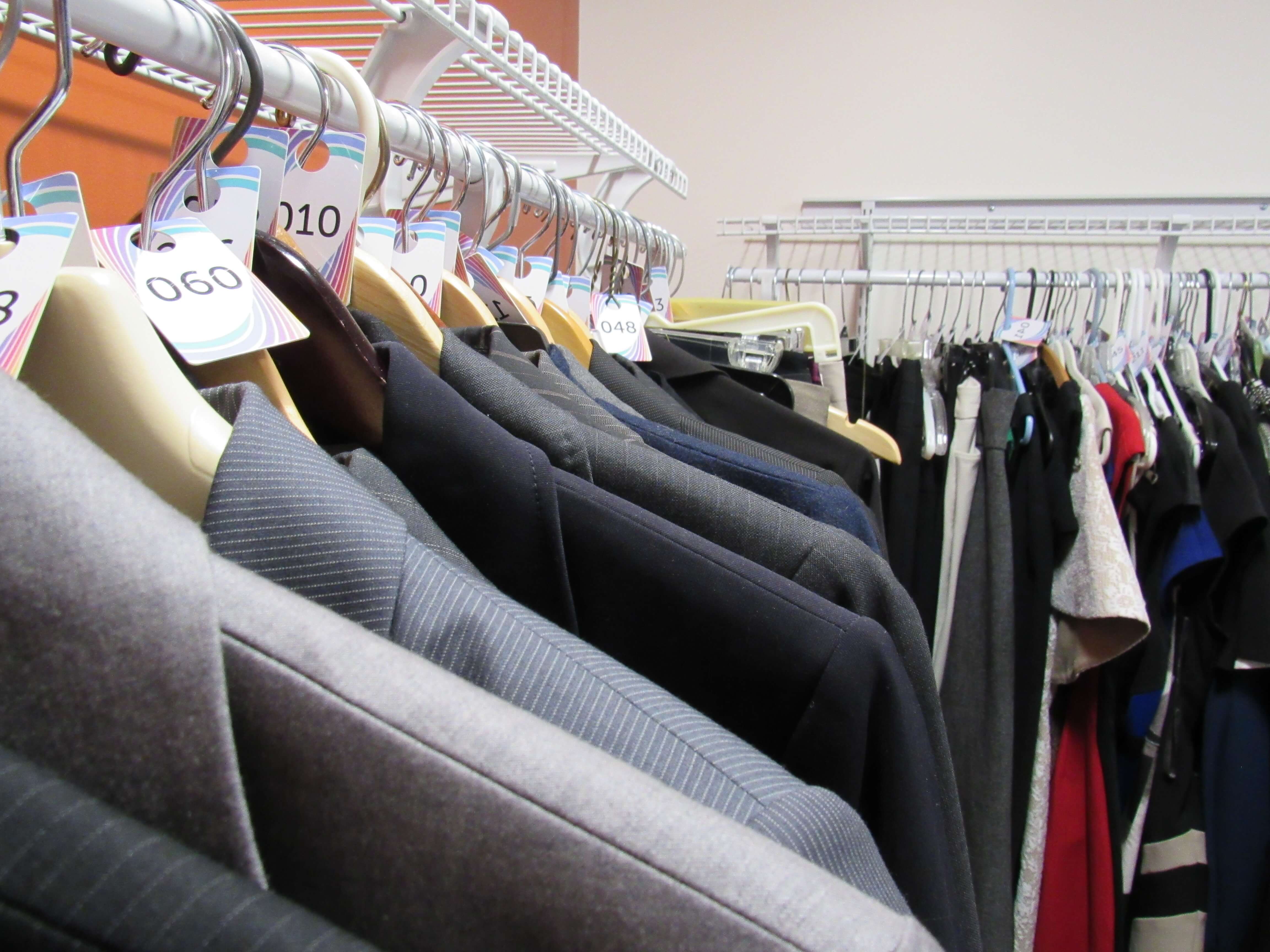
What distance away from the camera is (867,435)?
2.53ft

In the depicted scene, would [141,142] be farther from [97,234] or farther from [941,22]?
[941,22]

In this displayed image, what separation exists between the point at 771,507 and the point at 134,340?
0.93 feet

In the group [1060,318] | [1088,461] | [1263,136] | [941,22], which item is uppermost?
[941,22]

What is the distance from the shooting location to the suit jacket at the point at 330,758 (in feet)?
0.47

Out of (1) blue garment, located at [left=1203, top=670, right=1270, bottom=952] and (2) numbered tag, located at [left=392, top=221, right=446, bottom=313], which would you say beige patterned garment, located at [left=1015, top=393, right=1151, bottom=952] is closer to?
(1) blue garment, located at [left=1203, top=670, right=1270, bottom=952]

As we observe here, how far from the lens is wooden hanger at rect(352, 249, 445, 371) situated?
0.44 metres

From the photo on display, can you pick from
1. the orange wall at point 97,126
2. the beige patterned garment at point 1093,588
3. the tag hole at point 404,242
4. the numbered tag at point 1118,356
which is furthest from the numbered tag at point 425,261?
the numbered tag at point 1118,356

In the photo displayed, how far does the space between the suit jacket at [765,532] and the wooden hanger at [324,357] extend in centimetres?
6

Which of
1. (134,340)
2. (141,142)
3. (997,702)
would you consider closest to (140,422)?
(134,340)

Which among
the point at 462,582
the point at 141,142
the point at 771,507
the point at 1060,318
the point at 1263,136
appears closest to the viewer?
the point at 462,582

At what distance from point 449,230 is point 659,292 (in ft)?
1.59

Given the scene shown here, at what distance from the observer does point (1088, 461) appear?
2.65 feet

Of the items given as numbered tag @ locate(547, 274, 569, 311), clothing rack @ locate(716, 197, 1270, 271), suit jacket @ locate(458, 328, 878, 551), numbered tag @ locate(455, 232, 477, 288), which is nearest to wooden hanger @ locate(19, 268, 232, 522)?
suit jacket @ locate(458, 328, 878, 551)

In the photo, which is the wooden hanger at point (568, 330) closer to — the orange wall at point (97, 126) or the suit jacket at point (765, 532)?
the suit jacket at point (765, 532)
